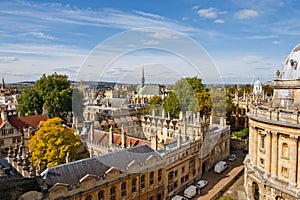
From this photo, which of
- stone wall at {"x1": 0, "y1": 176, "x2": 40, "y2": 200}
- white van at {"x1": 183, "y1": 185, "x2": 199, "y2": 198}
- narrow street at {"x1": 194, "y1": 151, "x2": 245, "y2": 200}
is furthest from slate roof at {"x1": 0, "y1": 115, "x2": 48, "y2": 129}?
narrow street at {"x1": 194, "y1": 151, "x2": 245, "y2": 200}

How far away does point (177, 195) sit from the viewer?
895 inches

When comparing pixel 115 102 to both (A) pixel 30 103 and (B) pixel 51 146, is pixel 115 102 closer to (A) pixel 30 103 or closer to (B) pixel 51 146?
(A) pixel 30 103

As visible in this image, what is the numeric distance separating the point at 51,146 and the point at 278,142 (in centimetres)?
1822

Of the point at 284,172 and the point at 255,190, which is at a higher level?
the point at 284,172

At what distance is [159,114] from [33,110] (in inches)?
881

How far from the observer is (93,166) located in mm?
17219

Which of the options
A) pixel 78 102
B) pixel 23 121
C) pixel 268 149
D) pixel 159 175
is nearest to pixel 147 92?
pixel 78 102

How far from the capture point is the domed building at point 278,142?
17.7m

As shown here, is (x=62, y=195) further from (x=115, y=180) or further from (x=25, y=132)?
(x=25, y=132)

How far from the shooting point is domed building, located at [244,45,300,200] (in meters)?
17.7

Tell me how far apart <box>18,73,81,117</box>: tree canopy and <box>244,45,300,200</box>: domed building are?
32.1 metres

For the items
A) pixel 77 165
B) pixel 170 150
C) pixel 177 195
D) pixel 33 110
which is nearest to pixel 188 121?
pixel 170 150

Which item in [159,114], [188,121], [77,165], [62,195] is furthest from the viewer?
[159,114]

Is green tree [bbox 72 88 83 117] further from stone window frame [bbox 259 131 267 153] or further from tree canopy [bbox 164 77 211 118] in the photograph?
stone window frame [bbox 259 131 267 153]
